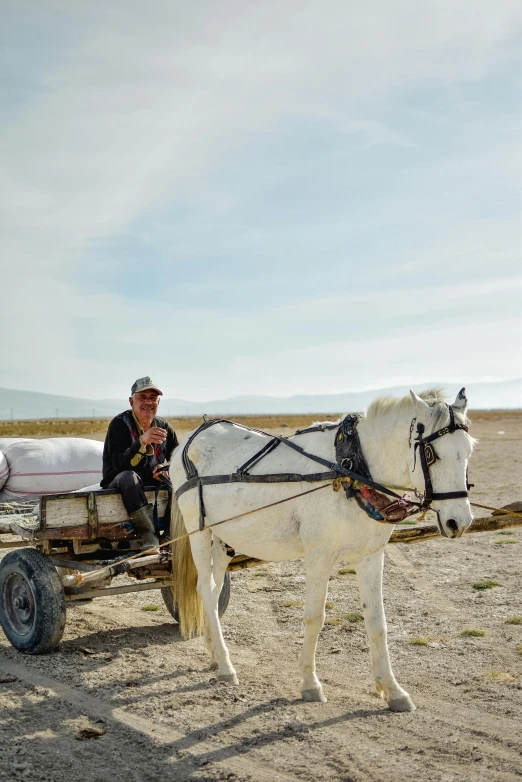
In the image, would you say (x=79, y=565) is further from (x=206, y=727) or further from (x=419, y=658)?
(x=419, y=658)

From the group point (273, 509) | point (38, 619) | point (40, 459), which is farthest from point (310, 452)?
point (40, 459)

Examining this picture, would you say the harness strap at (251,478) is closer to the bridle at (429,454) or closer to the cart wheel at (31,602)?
the bridle at (429,454)

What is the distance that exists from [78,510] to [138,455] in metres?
0.88

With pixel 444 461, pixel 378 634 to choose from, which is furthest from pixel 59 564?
pixel 444 461

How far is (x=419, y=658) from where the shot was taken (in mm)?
7141

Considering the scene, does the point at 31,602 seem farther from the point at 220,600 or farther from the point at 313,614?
the point at 313,614

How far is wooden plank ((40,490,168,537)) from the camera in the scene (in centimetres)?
720

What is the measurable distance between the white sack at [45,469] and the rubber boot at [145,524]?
76.7 inches

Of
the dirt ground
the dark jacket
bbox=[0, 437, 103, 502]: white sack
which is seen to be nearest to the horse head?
the dirt ground

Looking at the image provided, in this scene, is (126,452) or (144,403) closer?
(126,452)

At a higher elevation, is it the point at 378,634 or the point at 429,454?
the point at 429,454

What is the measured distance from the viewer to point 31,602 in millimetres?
7258

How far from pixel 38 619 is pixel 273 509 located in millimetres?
2805

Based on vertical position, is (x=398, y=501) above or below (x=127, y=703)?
above
